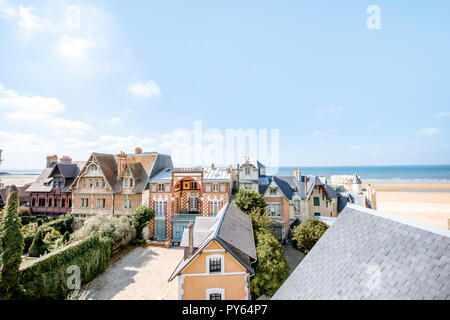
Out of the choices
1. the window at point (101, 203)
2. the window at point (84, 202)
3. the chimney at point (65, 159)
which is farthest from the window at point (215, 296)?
the chimney at point (65, 159)

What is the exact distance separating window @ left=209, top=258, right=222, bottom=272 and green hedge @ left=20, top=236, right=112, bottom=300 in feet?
35.4

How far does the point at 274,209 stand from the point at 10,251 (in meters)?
24.6

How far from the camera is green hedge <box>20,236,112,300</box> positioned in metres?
12.5

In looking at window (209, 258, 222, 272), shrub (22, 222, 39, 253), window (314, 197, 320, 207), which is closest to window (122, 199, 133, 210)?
shrub (22, 222, 39, 253)

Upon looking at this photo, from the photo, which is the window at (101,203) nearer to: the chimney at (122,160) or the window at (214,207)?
the chimney at (122,160)

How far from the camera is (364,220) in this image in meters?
7.29

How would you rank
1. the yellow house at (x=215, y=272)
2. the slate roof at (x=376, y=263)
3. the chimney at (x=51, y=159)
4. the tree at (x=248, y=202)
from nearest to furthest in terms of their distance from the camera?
the slate roof at (x=376, y=263) < the yellow house at (x=215, y=272) < the tree at (x=248, y=202) < the chimney at (x=51, y=159)

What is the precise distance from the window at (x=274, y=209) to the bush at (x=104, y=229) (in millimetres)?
17925

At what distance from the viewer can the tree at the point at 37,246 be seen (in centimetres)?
1970

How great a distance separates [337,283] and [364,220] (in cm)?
269

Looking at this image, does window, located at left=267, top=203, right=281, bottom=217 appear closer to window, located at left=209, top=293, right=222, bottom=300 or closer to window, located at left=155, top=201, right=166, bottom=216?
window, located at left=155, top=201, right=166, bottom=216

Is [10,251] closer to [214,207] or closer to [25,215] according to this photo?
[214,207]

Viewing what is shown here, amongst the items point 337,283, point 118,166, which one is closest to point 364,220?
point 337,283
